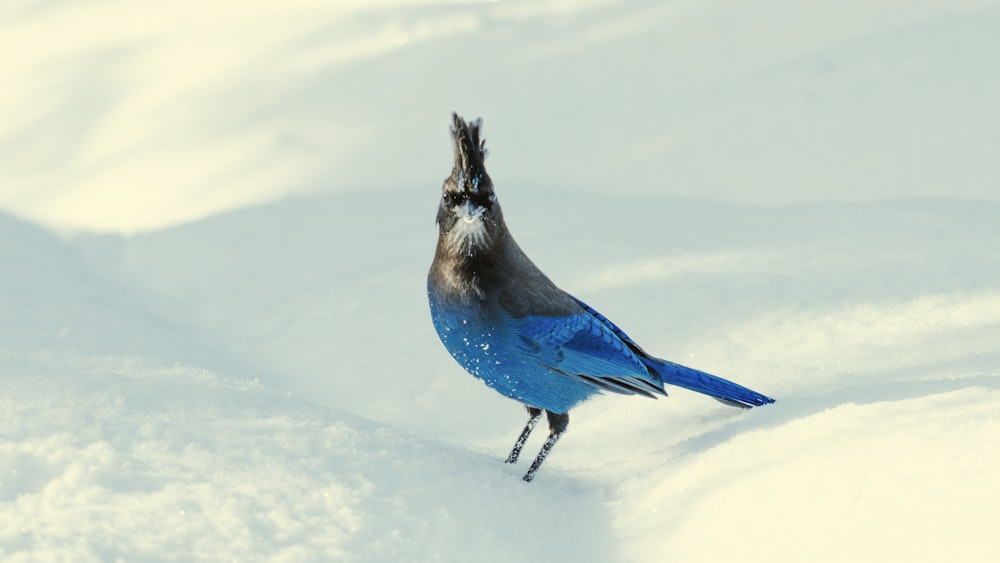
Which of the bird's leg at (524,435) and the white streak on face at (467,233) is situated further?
the bird's leg at (524,435)

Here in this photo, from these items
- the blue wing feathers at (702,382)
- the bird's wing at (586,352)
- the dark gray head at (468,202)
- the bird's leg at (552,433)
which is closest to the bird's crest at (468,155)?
the dark gray head at (468,202)

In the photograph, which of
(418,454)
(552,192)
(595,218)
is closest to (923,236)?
(595,218)

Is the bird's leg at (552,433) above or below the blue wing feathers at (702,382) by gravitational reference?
below

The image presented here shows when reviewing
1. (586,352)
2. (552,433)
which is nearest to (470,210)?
(586,352)

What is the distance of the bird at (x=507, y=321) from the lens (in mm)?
3268

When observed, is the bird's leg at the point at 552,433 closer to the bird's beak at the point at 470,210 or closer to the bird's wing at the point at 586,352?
the bird's wing at the point at 586,352

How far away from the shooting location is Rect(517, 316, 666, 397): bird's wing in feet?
11.1

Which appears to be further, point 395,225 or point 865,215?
point 395,225

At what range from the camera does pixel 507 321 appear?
3.33m

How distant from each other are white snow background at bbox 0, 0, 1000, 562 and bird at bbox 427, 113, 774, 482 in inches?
8.8

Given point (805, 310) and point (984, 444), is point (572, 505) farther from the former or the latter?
point (805, 310)

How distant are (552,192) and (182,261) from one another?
72.9 inches

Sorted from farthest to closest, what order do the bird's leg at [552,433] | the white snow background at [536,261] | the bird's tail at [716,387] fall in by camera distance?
1. the bird's tail at [716,387]
2. the bird's leg at [552,433]
3. the white snow background at [536,261]

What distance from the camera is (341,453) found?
3.08 meters
